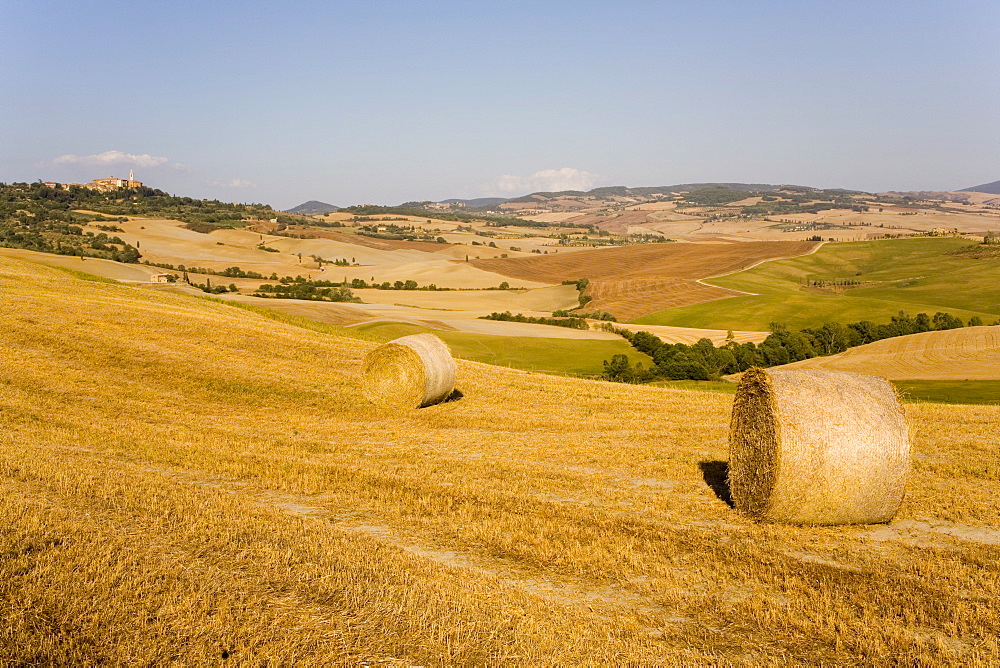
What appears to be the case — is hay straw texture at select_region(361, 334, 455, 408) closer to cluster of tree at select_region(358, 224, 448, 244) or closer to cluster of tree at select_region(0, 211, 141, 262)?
cluster of tree at select_region(0, 211, 141, 262)

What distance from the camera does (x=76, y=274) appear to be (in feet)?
A: 145

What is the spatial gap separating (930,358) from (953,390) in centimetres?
970

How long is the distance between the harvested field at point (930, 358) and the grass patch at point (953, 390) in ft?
4.97

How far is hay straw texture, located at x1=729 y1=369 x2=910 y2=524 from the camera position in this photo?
10.7 metres

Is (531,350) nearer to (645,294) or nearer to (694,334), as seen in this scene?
(694,334)

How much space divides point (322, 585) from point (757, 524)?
6868mm

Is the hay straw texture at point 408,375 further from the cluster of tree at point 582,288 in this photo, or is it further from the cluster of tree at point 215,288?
the cluster of tree at point 582,288

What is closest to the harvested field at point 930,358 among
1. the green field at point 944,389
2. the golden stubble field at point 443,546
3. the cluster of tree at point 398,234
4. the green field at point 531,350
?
the green field at point 944,389

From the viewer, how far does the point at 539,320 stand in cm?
7662

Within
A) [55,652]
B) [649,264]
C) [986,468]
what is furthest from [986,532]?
[649,264]

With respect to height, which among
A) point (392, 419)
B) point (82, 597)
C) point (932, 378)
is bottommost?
point (932, 378)

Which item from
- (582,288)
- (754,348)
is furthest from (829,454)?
(582,288)

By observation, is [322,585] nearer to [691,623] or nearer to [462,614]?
[462,614]

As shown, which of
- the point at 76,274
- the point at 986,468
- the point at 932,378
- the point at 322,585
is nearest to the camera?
the point at 322,585
